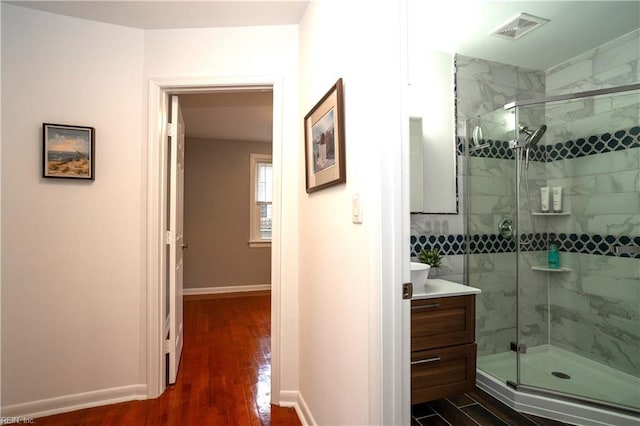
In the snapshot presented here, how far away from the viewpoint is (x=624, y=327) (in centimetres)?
229

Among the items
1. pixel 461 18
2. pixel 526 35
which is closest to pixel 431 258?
pixel 461 18

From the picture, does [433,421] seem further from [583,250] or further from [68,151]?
[68,151]

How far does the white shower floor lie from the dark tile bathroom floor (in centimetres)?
21

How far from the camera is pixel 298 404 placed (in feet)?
6.70

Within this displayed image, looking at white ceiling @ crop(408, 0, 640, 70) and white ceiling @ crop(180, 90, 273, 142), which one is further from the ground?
white ceiling @ crop(408, 0, 640, 70)

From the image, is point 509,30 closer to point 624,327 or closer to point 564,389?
point 624,327

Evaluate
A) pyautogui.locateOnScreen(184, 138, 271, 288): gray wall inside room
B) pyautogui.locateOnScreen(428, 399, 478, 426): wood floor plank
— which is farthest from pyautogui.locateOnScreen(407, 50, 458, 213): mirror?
pyautogui.locateOnScreen(184, 138, 271, 288): gray wall inside room

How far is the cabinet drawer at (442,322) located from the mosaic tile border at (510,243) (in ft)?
1.73

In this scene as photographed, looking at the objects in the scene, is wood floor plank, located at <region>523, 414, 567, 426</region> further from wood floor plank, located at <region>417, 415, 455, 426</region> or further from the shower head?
the shower head

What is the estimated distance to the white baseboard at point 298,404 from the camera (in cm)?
184

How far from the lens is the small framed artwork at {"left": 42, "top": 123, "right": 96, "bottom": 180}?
1996 mm

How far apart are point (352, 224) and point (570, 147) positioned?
228 cm

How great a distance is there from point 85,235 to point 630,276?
11.9 feet

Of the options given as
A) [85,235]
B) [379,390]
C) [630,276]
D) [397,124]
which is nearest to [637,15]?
[630,276]
